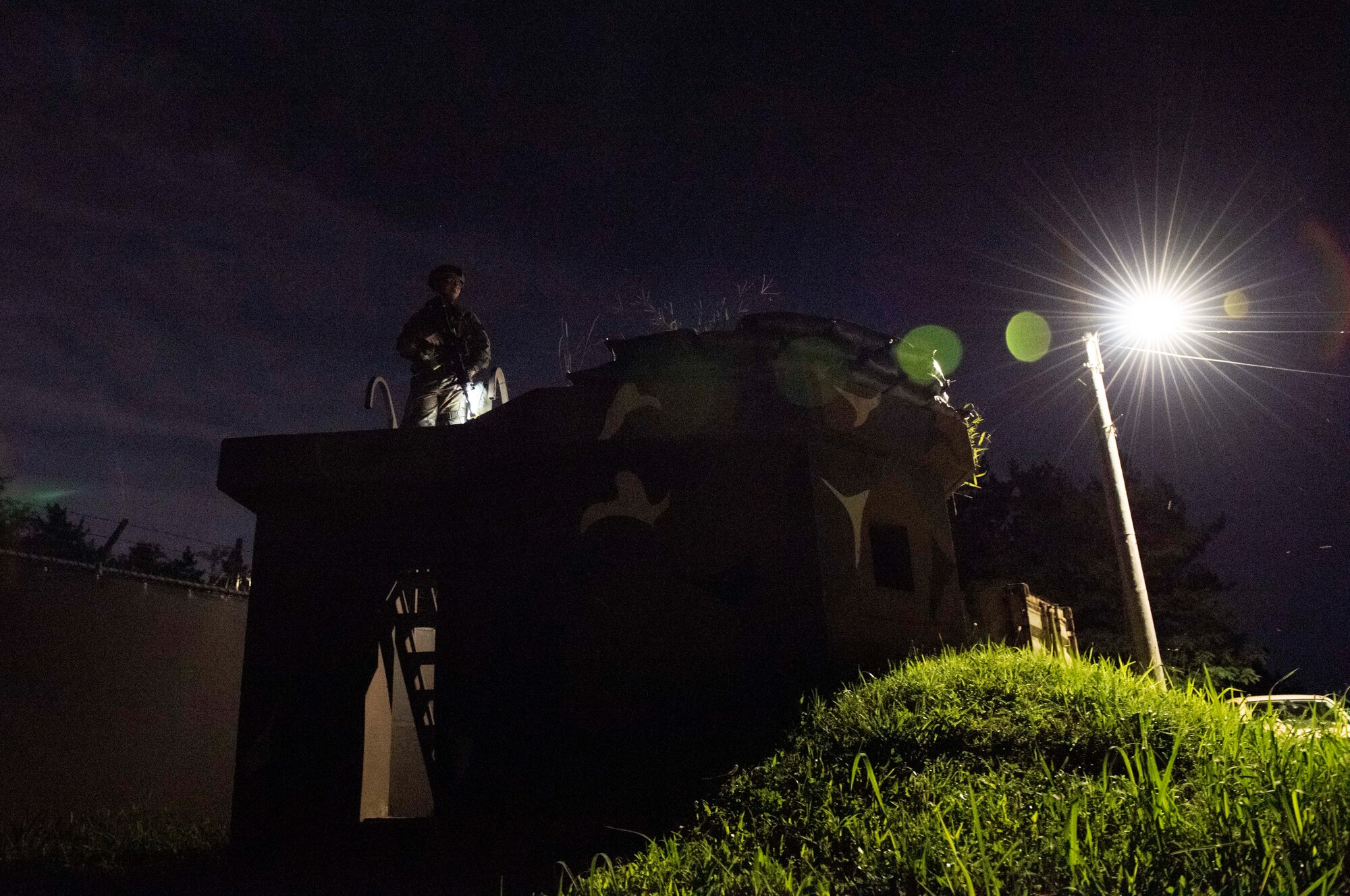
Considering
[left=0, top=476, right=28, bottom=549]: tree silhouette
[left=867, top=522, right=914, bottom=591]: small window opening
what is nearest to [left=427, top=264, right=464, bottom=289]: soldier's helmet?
[left=867, top=522, right=914, bottom=591]: small window opening

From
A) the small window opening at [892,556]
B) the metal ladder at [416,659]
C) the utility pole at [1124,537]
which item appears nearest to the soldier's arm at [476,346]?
the metal ladder at [416,659]

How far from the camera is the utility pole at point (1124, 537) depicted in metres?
8.92

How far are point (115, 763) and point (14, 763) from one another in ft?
3.92

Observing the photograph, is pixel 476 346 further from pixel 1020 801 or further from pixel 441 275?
pixel 1020 801

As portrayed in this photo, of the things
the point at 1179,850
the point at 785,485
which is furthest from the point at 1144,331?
the point at 1179,850

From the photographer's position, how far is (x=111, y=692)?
1105 centimetres

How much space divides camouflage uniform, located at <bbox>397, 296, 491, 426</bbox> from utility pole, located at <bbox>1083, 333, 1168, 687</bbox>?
730 centimetres

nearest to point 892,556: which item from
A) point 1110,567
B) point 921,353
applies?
point 921,353

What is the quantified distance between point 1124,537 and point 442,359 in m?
7.89

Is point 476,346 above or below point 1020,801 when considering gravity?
above

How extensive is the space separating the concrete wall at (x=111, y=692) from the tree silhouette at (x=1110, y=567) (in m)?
17.5

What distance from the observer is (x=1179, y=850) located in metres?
3.37

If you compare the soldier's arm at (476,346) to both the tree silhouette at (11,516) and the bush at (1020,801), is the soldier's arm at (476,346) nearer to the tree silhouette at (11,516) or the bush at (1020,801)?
the bush at (1020,801)

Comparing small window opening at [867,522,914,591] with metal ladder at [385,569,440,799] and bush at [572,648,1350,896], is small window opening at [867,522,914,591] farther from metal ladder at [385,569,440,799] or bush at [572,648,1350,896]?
metal ladder at [385,569,440,799]
